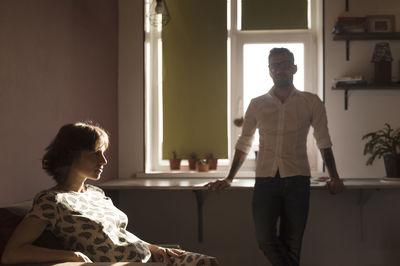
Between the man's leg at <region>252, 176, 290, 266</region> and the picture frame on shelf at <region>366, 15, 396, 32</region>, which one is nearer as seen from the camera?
the man's leg at <region>252, 176, 290, 266</region>

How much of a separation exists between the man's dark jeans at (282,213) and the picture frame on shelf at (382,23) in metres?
1.66

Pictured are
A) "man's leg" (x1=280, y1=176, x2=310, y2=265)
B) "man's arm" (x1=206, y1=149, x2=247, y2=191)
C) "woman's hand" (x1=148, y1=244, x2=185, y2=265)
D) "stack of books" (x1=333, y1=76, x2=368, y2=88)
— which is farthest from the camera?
"stack of books" (x1=333, y1=76, x2=368, y2=88)

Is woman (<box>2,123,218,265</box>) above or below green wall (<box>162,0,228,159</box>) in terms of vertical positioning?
below

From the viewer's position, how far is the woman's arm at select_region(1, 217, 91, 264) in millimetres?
1473

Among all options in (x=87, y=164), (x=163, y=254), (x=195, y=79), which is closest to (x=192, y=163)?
(x=195, y=79)

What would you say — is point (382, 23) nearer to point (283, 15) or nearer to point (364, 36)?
point (364, 36)

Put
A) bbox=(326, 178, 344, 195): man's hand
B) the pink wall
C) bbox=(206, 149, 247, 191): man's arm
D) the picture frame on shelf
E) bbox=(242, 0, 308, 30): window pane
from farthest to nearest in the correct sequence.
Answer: bbox=(242, 0, 308, 30): window pane < the picture frame on shelf < bbox=(206, 149, 247, 191): man's arm < bbox=(326, 178, 344, 195): man's hand < the pink wall

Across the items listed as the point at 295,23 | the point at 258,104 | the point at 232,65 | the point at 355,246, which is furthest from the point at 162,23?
the point at 355,246

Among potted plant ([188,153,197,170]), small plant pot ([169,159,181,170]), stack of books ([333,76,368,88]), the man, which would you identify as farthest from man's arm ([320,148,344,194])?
small plant pot ([169,159,181,170])

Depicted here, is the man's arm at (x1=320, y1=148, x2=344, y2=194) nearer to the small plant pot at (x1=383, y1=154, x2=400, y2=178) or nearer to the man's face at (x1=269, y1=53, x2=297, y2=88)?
the man's face at (x1=269, y1=53, x2=297, y2=88)

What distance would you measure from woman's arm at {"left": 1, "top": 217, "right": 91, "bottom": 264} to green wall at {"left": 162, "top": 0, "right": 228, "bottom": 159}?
2334mm

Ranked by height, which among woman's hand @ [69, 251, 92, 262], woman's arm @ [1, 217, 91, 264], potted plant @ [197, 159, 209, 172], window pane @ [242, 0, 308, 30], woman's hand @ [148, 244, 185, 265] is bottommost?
woman's hand @ [148, 244, 185, 265]

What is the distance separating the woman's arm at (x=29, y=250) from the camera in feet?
4.83

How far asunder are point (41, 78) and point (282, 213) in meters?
1.66
